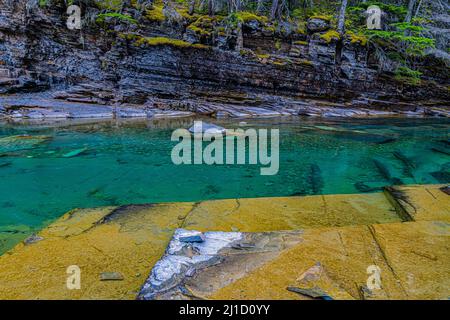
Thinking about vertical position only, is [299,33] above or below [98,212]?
above

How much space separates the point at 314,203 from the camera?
3.76 m

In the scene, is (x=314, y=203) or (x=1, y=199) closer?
(x=314, y=203)

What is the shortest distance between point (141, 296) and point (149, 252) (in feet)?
2.48

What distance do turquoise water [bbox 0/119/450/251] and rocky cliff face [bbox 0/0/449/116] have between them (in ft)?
24.4

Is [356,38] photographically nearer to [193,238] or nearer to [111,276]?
[193,238]

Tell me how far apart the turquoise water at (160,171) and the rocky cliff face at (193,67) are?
7.43 metres

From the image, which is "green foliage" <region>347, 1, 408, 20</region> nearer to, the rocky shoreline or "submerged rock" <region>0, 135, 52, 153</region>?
the rocky shoreline

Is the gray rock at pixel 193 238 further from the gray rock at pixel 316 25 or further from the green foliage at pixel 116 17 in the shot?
the gray rock at pixel 316 25

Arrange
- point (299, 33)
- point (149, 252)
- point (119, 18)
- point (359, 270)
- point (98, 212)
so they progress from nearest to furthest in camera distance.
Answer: point (359, 270)
point (149, 252)
point (98, 212)
point (119, 18)
point (299, 33)

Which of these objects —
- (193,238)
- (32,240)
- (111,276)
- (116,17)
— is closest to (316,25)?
(116,17)

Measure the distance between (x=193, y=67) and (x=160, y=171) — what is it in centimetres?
1301

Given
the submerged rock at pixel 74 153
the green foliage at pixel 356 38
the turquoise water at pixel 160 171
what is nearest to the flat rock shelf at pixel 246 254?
the turquoise water at pixel 160 171
